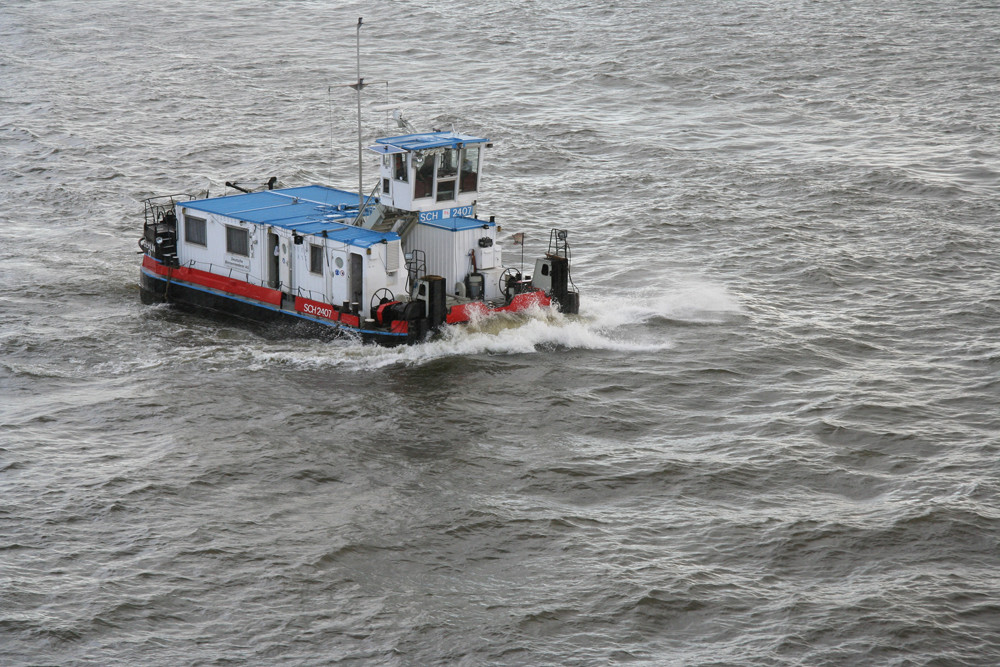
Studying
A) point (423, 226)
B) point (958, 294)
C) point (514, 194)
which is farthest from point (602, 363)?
point (514, 194)

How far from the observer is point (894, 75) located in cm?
5038

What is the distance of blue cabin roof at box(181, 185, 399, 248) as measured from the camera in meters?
26.8

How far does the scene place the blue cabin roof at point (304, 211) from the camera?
26.8 meters

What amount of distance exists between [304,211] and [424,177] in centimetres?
359

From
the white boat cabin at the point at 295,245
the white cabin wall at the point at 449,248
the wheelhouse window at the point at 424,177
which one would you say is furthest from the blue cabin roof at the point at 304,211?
the wheelhouse window at the point at 424,177

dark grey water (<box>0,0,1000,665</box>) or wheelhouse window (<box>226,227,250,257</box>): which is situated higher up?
wheelhouse window (<box>226,227,250,257</box>)

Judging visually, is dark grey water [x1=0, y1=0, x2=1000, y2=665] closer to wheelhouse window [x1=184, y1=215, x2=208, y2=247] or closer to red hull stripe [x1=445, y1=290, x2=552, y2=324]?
red hull stripe [x1=445, y1=290, x2=552, y2=324]

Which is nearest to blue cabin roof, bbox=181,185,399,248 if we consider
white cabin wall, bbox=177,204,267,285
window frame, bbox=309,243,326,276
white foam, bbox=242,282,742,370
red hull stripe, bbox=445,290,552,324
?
white cabin wall, bbox=177,204,267,285

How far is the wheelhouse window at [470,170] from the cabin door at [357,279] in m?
3.20

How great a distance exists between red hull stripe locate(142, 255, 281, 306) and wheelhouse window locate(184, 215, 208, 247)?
0.71m

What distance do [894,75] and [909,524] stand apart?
35.4 meters

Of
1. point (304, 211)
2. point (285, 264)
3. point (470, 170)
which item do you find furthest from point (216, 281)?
point (470, 170)

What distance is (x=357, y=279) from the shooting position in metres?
26.6

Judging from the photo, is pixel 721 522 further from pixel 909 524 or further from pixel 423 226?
pixel 423 226
